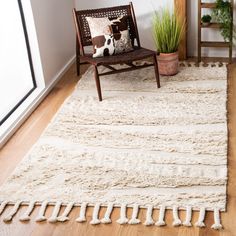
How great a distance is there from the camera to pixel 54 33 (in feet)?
12.3

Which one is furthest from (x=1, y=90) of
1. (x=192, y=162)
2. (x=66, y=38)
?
(x=192, y=162)

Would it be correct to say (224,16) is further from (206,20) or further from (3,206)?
(3,206)

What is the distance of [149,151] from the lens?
2521mm

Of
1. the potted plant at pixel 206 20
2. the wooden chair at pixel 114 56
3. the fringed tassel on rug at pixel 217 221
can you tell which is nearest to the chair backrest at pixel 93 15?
the wooden chair at pixel 114 56

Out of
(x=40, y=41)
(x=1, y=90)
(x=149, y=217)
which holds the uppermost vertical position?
(x=40, y=41)

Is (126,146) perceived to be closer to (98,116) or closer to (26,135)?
(98,116)

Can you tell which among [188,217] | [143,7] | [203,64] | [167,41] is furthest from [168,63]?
[188,217]

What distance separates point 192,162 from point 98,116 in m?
0.89

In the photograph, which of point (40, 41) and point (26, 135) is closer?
point (26, 135)

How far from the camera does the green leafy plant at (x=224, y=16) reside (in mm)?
3623

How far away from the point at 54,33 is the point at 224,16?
5.08 feet

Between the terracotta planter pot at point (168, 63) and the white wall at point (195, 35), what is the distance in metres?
0.57

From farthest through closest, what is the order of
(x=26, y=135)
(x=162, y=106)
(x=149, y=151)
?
(x=162, y=106), (x=26, y=135), (x=149, y=151)

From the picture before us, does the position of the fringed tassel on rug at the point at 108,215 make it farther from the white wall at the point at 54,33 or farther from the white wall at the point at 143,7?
the white wall at the point at 143,7
